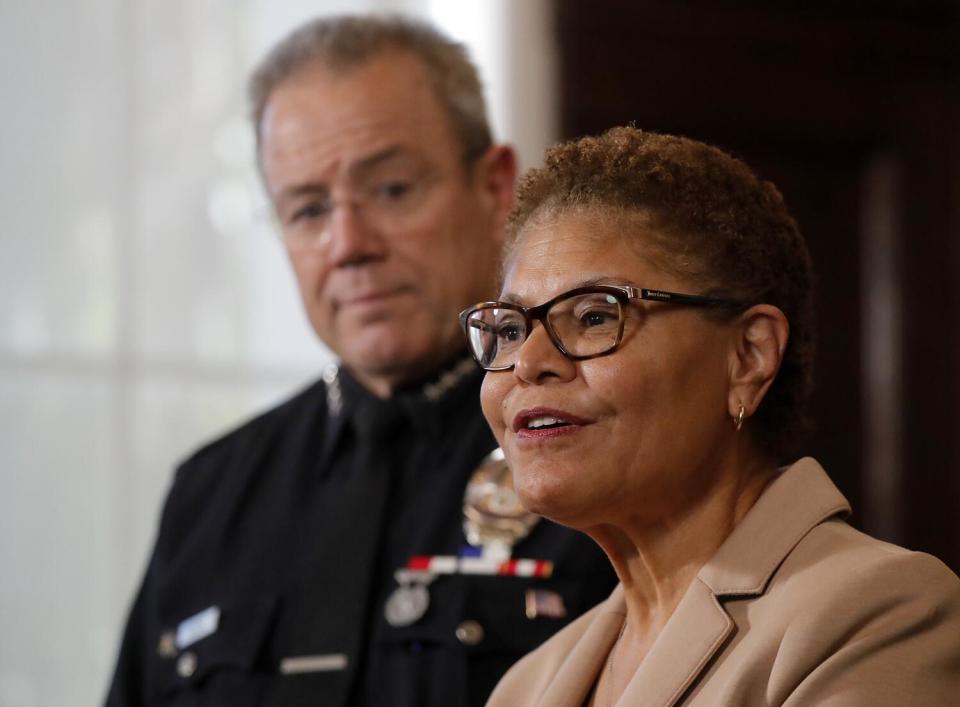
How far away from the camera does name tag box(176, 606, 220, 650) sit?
8.09 feet

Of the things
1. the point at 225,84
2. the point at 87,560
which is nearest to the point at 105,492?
the point at 87,560

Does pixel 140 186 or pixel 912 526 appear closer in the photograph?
pixel 140 186

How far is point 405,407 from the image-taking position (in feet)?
8.33

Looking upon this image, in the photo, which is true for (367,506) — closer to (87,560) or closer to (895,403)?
(87,560)

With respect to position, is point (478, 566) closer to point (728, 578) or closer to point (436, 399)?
point (436, 399)

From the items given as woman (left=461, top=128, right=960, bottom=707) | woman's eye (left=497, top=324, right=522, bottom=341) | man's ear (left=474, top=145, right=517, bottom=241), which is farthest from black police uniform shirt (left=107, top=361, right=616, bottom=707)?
woman's eye (left=497, top=324, right=522, bottom=341)

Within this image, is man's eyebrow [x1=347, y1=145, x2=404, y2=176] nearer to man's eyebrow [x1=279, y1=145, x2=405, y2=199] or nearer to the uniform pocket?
man's eyebrow [x1=279, y1=145, x2=405, y2=199]

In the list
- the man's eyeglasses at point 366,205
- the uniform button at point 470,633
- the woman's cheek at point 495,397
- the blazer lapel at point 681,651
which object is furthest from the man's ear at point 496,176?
the blazer lapel at point 681,651

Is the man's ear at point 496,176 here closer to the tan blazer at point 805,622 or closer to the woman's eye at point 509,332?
the woman's eye at point 509,332

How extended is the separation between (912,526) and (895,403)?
35 cm

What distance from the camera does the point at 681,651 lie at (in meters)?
1.49

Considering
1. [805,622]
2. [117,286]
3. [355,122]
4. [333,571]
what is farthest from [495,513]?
[117,286]

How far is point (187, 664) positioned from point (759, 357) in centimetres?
127

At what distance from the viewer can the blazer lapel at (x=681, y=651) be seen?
147 cm
